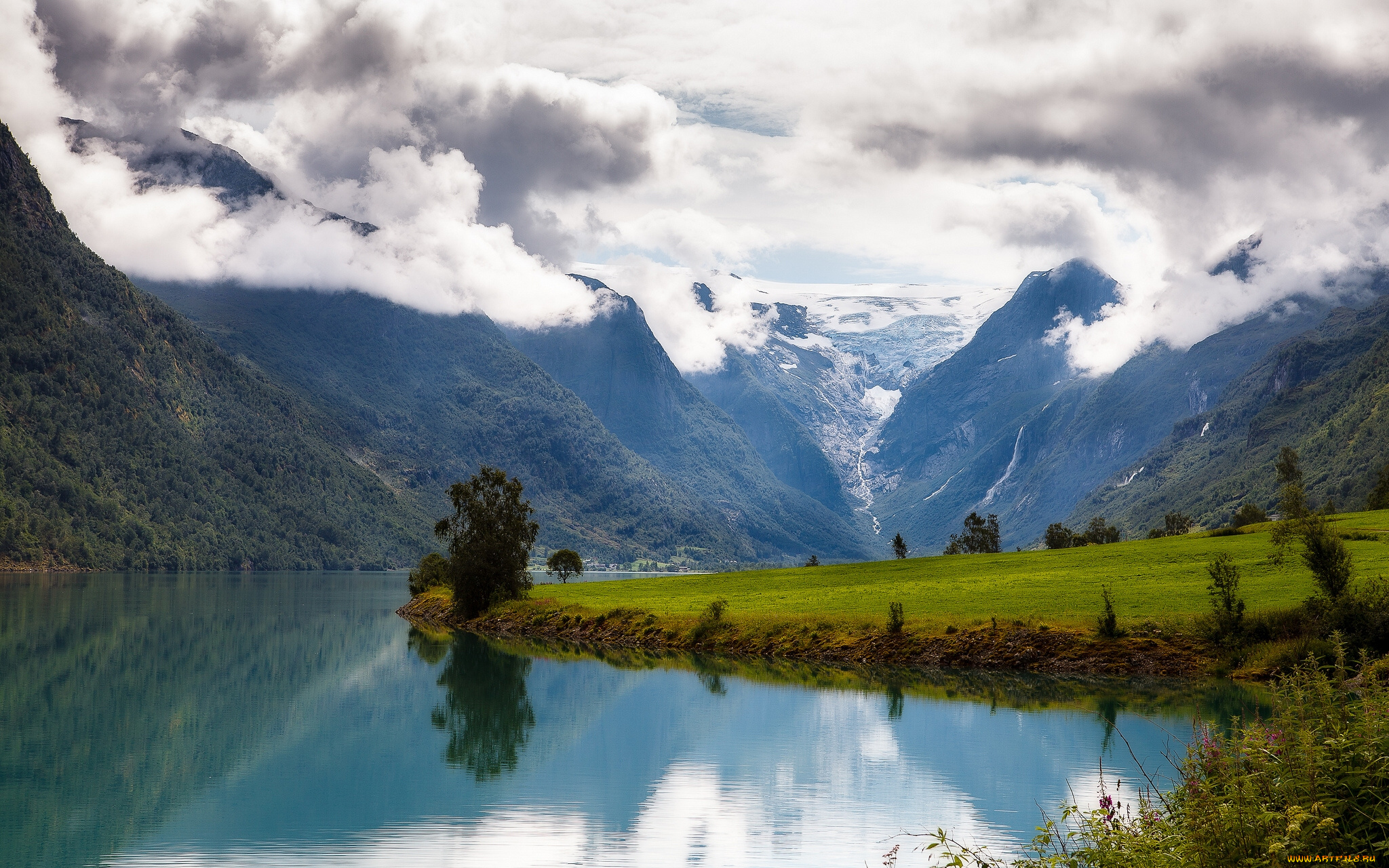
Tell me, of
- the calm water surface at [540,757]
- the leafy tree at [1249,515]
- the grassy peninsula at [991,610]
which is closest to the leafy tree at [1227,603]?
the grassy peninsula at [991,610]

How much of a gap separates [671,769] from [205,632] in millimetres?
76150

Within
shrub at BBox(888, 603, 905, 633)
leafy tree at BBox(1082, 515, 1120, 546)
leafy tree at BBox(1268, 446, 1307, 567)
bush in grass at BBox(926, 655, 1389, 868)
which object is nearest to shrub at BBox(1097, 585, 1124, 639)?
leafy tree at BBox(1268, 446, 1307, 567)

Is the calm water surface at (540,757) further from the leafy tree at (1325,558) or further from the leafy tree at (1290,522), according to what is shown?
the leafy tree at (1290,522)

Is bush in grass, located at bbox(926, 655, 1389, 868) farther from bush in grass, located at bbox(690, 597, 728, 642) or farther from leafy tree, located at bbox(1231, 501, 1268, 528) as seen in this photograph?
leafy tree, located at bbox(1231, 501, 1268, 528)

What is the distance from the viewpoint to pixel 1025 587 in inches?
3312

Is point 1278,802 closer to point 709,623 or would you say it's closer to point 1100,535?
point 709,623

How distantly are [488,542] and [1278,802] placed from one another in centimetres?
10131

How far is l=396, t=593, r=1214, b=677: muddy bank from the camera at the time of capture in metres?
61.5

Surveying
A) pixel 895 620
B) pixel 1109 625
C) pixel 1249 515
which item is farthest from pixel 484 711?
pixel 1249 515

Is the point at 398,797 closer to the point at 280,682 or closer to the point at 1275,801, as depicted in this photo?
the point at 1275,801

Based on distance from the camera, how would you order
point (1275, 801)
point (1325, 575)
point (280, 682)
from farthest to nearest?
1. point (280, 682)
2. point (1325, 575)
3. point (1275, 801)

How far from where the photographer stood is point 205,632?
100 m

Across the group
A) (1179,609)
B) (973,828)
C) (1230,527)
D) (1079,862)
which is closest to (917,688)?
(1179,609)

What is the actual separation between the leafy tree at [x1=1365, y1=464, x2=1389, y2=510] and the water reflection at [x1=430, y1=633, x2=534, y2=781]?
91233 mm
